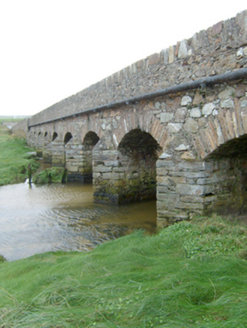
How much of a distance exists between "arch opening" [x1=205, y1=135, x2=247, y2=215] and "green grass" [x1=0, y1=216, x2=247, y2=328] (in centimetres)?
143

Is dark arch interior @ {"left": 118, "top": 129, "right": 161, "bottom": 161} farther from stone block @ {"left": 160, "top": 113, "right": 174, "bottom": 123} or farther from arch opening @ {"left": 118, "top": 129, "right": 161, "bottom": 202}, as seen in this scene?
stone block @ {"left": 160, "top": 113, "right": 174, "bottom": 123}

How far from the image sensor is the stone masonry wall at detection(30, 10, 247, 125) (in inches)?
167

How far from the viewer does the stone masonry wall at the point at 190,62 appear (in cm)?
424

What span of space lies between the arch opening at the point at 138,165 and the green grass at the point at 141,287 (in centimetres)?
444

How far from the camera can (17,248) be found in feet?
16.8

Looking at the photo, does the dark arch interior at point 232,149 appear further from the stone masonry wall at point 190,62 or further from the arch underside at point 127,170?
the arch underside at point 127,170

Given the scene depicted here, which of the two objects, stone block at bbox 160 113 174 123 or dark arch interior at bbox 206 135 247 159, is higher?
stone block at bbox 160 113 174 123

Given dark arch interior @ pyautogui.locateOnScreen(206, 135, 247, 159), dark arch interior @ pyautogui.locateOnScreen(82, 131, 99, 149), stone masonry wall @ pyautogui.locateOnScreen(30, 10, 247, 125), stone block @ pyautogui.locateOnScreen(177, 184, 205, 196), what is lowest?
stone block @ pyautogui.locateOnScreen(177, 184, 205, 196)

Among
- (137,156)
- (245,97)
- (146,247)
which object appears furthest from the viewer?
(137,156)

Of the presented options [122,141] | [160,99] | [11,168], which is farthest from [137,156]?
[11,168]

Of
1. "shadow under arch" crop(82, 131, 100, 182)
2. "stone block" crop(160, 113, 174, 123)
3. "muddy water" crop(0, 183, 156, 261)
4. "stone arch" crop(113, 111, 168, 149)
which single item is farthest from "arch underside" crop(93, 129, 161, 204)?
"shadow under arch" crop(82, 131, 100, 182)

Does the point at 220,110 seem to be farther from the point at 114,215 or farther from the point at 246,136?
the point at 114,215

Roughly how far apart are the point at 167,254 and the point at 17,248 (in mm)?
2960

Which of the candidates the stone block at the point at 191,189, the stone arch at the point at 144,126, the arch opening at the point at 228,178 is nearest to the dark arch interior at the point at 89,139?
the stone arch at the point at 144,126
